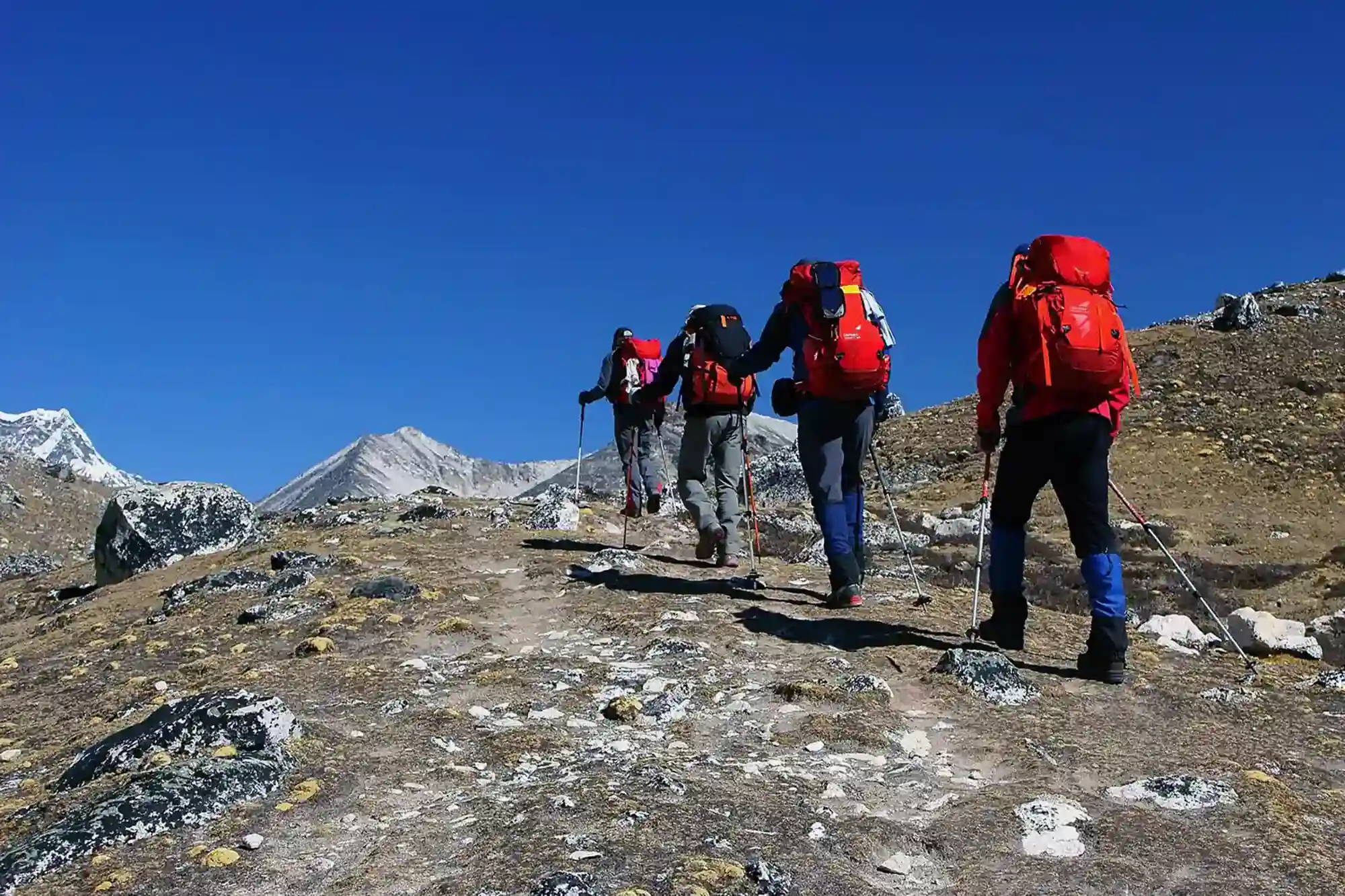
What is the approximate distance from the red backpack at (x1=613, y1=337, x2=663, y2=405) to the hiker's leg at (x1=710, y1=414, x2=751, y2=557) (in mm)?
3597

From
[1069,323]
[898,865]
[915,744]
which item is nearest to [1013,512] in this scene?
[1069,323]

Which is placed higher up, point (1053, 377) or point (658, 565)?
point (1053, 377)

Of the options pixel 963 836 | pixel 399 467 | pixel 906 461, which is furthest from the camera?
pixel 399 467

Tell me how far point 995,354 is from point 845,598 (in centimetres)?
321

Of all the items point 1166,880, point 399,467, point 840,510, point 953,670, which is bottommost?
point 1166,880

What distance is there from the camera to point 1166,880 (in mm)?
4949

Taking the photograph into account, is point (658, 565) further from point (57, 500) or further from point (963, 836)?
point (57, 500)

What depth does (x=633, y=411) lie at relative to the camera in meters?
16.5

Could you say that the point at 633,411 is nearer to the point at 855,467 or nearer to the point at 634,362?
the point at 634,362

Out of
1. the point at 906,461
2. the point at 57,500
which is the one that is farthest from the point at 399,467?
the point at 906,461

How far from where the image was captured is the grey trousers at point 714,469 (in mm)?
12523

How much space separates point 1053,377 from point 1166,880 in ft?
11.7

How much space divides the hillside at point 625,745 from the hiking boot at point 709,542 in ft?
1.08

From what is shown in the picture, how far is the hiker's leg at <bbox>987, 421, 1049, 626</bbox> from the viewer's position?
806cm
